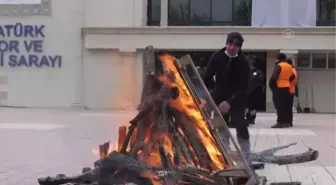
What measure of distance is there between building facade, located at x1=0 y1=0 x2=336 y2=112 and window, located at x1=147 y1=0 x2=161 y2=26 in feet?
0.14

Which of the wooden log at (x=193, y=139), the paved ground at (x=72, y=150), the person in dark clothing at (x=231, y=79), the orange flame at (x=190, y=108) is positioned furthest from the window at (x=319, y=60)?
the wooden log at (x=193, y=139)

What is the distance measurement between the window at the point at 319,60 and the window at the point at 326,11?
4.76ft

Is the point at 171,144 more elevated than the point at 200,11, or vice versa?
the point at 200,11

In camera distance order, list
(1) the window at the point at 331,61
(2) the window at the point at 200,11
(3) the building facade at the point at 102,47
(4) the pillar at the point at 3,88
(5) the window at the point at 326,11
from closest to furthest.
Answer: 1. (5) the window at the point at 326,11
2. (3) the building facade at the point at 102,47
3. (1) the window at the point at 331,61
4. (2) the window at the point at 200,11
5. (4) the pillar at the point at 3,88

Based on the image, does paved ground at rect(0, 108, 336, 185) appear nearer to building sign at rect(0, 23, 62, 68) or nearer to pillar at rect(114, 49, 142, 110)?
pillar at rect(114, 49, 142, 110)

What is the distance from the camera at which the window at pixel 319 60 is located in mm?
24094

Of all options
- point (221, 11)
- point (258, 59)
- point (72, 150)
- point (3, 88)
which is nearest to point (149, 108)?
point (72, 150)

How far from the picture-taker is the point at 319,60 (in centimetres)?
2423

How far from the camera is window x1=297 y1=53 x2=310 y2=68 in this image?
79.8 feet

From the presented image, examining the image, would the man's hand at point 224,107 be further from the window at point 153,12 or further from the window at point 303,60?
the window at point 303,60

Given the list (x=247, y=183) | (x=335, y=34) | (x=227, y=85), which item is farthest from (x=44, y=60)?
(x=247, y=183)

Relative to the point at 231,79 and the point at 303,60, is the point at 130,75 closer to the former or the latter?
the point at 303,60

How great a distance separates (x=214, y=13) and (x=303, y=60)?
421 centimetres

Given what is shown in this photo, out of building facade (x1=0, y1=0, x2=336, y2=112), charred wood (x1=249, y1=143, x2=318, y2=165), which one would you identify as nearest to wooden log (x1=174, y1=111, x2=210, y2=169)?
charred wood (x1=249, y1=143, x2=318, y2=165)
